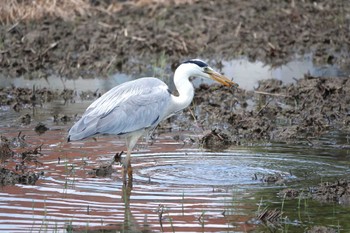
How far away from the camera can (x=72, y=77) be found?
17.8 m

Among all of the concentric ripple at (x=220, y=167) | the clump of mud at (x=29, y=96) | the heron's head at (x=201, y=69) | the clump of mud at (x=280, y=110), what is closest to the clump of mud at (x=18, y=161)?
the concentric ripple at (x=220, y=167)

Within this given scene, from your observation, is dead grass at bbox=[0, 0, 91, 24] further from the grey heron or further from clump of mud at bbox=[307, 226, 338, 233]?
clump of mud at bbox=[307, 226, 338, 233]

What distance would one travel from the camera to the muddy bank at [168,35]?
730 inches

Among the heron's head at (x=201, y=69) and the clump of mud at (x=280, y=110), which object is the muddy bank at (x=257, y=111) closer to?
the clump of mud at (x=280, y=110)

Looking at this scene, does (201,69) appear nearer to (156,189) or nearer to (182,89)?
(182,89)

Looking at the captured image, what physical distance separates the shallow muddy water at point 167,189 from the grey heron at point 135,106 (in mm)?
497

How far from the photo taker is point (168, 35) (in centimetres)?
2000

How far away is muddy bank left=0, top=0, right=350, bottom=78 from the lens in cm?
1855

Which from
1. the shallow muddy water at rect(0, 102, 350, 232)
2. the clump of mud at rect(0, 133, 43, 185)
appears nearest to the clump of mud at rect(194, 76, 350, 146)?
the shallow muddy water at rect(0, 102, 350, 232)

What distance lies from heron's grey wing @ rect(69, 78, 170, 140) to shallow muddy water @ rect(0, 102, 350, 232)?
526 millimetres

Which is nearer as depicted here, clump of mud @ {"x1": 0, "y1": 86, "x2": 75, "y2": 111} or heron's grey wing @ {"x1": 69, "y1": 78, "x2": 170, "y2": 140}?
heron's grey wing @ {"x1": 69, "y1": 78, "x2": 170, "y2": 140}

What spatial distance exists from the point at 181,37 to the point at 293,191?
423 inches

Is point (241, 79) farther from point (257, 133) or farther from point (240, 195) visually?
point (240, 195)

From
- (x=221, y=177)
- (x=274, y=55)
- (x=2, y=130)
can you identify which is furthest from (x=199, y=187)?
(x=274, y=55)
